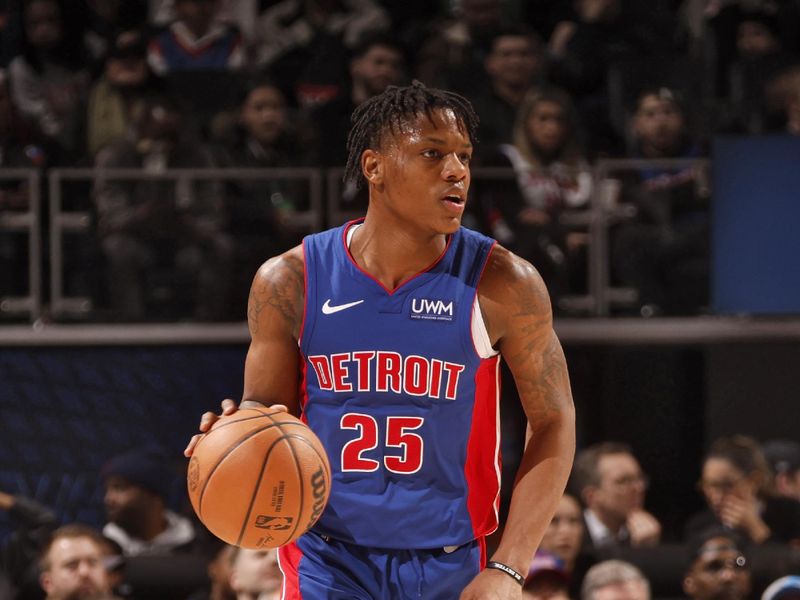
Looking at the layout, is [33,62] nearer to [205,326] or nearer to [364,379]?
[205,326]

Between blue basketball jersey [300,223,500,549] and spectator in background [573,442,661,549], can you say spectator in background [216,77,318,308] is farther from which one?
blue basketball jersey [300,223,500,549]

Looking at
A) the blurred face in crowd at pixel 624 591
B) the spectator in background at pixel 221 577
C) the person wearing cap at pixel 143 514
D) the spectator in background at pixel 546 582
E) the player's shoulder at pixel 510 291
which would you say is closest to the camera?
the player's shoulder at pixel 510 291

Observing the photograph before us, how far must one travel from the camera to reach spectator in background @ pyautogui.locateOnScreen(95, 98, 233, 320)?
702 cm

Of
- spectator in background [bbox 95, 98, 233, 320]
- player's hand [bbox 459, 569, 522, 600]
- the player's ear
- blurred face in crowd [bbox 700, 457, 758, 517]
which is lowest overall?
blurred face in crowd [bbox 700, 457, 758, 517]

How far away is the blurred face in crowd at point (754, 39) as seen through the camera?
812cm

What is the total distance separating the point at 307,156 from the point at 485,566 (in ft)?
14.1

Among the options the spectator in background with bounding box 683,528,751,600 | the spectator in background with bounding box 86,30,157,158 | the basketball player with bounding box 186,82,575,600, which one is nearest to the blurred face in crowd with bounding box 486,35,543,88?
the spectator in background with bounding box 86,30,157,158

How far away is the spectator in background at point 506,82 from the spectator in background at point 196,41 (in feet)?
5.27

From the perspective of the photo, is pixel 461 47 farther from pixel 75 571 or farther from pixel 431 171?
pixel 431 171

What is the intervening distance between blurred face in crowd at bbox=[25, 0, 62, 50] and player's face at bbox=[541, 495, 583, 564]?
A: 14.4 feet

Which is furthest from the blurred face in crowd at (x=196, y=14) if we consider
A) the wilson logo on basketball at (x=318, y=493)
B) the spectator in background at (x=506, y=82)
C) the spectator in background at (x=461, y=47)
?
the wilson logo on basketball at (x=318, y=493)

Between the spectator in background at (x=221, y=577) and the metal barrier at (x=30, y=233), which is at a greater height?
the metal barrier at (x=30, y=233)

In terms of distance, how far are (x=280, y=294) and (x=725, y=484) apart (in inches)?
145

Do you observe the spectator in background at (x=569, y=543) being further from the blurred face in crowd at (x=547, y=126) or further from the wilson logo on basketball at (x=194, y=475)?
the wilson logo on basketball at (x=194, y=475)
